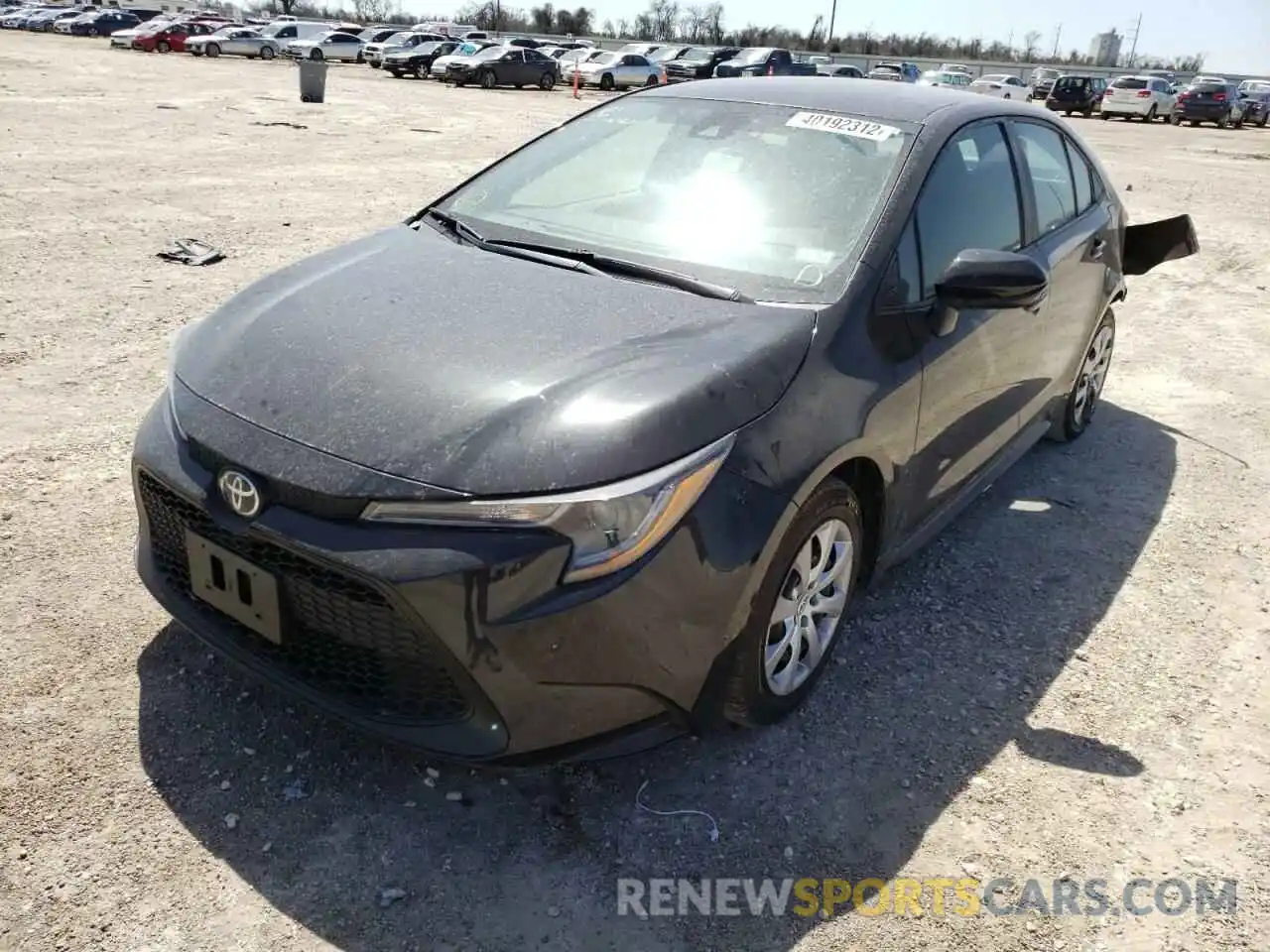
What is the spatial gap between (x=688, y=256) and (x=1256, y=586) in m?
2.63

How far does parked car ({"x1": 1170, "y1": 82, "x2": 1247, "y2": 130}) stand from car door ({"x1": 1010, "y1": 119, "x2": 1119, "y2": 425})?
32.9 meters

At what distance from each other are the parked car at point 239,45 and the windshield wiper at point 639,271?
45.1 metres

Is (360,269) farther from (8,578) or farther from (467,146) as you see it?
(467,146)

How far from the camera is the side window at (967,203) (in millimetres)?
3119

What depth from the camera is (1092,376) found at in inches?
202

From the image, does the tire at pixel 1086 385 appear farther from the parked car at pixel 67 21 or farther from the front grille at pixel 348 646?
the parked car at pixel 67 21

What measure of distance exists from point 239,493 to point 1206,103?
3712 cm

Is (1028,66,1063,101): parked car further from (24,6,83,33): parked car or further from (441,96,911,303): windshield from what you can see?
(24,6,83,33): parked car

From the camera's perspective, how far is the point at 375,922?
2162 millimetres

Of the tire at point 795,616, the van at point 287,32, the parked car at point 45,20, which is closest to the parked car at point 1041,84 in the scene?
the van at point 287,32

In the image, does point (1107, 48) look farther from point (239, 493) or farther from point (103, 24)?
point (239, 493)

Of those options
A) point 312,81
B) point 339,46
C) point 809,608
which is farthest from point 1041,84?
point 809,608

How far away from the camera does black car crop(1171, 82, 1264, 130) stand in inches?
1241

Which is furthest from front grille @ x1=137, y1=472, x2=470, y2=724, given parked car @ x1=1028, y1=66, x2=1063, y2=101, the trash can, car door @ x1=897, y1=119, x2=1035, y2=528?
parked car @ x1=1028, y1=66, x2=1063, y2=101
